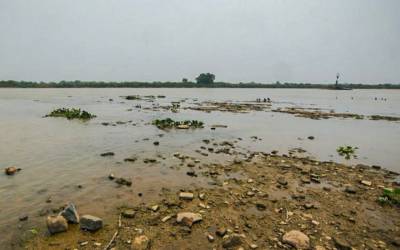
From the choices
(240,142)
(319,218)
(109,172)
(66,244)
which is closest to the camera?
(66,244)

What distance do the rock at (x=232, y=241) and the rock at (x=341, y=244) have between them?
2.20m

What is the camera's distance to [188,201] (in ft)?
25.9

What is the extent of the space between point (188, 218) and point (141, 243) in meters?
1.40

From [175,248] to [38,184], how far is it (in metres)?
6.21

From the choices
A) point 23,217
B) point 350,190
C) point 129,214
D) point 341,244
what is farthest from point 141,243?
point 350,190

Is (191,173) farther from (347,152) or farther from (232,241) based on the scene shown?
(347,152)

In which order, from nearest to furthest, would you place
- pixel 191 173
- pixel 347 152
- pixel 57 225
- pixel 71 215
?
pixel 57 225, pixel 71 215, pixel 191 173, pixel 347 152

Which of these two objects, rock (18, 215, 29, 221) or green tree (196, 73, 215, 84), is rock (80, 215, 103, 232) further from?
green tree (196, 73, 215, 84)

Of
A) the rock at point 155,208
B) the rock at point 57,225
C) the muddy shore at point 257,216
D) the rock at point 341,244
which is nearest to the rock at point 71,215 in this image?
the rock at point 57,225

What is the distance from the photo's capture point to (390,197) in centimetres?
825

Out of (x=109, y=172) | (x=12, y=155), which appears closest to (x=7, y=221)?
(x=109, y=172)

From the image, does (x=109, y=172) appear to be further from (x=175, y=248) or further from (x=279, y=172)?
(x=279, y=172)

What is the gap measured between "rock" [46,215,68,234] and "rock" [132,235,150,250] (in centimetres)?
178

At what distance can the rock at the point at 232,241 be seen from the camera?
18.6ft
